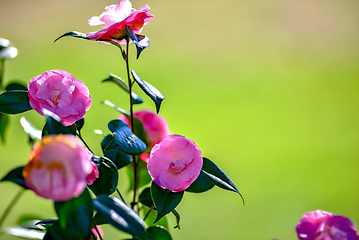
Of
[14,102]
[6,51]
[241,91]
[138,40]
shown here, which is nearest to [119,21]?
[138,40]

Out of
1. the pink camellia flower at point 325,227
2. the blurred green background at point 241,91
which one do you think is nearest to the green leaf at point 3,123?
the pink camellia flower at point 325,227

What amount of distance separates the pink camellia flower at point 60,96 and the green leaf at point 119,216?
101mm

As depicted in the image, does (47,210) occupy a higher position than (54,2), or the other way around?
Result: (54,2)

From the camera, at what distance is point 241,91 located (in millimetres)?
2836

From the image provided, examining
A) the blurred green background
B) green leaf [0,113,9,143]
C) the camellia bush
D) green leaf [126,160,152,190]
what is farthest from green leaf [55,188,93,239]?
the blurred green background

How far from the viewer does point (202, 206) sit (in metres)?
1.63

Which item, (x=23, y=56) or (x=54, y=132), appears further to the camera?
(x=23, y=56)

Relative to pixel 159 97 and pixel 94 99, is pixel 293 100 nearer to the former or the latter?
pixel 94 99

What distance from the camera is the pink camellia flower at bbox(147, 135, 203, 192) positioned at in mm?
342

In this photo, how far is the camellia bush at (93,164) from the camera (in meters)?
0.24

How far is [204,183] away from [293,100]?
95.2 inches

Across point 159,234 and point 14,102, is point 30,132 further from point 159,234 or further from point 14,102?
point 159,234

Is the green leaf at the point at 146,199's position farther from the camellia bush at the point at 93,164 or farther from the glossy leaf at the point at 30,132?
the glossy leaf at the point at 30,132

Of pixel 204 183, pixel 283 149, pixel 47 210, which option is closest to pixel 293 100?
pixel 283 149
